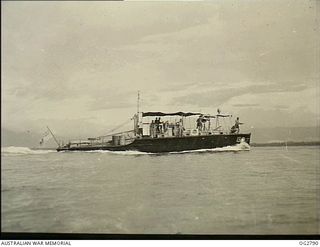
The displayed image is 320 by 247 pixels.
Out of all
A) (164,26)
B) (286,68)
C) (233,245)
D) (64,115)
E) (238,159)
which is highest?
(164,26)

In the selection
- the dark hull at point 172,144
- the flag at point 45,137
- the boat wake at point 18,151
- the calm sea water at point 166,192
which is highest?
the flag at point 45,137

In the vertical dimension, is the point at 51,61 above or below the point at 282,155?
above

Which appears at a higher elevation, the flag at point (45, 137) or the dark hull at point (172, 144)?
the flag at point (45, 137)

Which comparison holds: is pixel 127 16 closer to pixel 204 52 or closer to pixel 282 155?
pixel 204 52

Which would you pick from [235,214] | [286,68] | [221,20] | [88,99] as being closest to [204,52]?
[221,20]

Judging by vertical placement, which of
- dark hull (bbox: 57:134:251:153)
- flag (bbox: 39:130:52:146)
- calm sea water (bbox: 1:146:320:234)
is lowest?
calm sea water (bbox: 1:146:320:234)

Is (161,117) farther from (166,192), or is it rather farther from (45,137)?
(45,137)
